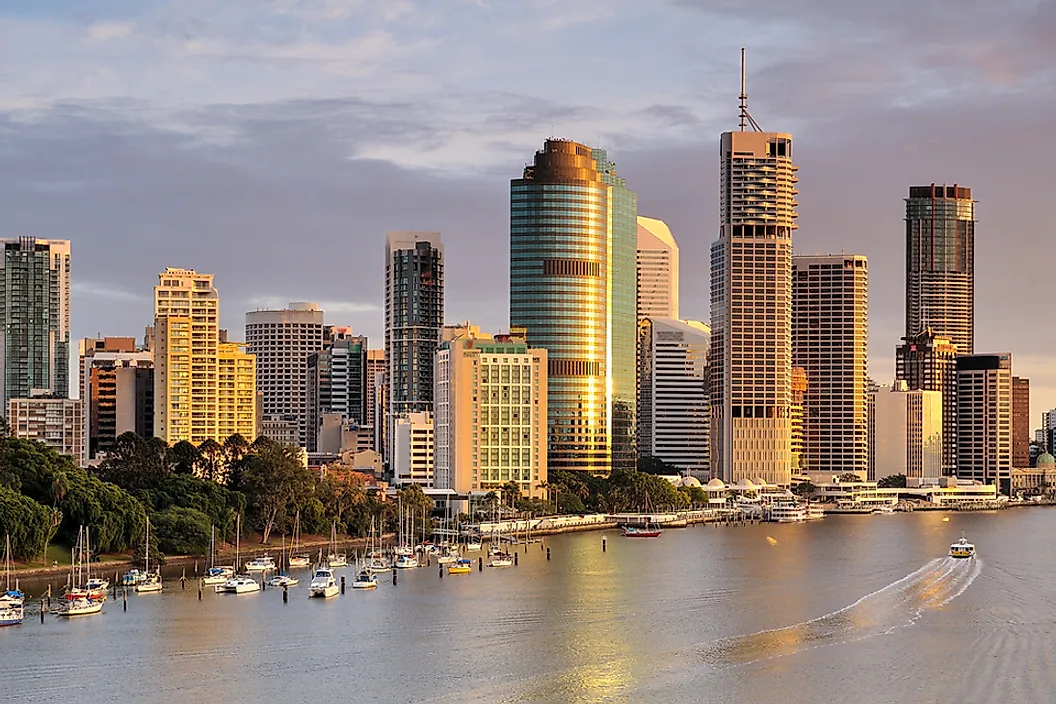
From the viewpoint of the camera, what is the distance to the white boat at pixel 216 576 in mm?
147875

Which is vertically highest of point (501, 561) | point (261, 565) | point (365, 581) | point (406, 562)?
point (261, 565)

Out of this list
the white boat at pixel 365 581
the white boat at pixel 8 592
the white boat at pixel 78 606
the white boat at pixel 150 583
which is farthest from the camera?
the white boat at pixel 365 581

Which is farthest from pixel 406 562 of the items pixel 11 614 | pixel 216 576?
pixel 11 614

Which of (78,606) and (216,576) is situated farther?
(216,576)

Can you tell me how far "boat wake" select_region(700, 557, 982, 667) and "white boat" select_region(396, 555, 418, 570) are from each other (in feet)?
149

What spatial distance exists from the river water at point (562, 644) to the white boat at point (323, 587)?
212 centimetres

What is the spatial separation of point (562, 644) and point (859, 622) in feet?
80.3

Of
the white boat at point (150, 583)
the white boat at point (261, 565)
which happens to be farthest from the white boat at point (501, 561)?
the white boat at point (150, 583)

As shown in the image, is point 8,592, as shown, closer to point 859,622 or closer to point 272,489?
point 272,489

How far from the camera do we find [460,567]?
168 meters

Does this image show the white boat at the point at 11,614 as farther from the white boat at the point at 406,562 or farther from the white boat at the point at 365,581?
the white boat at the point at 406,562

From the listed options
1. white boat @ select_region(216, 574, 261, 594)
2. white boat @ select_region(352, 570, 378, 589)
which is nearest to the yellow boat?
white boat @ select_region(352, 570, 378, 589)

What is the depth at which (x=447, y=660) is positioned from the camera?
110062 millimetres

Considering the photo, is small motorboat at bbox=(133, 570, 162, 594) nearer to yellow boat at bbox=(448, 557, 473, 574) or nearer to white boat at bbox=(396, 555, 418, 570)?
white boat at bbox=(396, 555, 418, 570)
